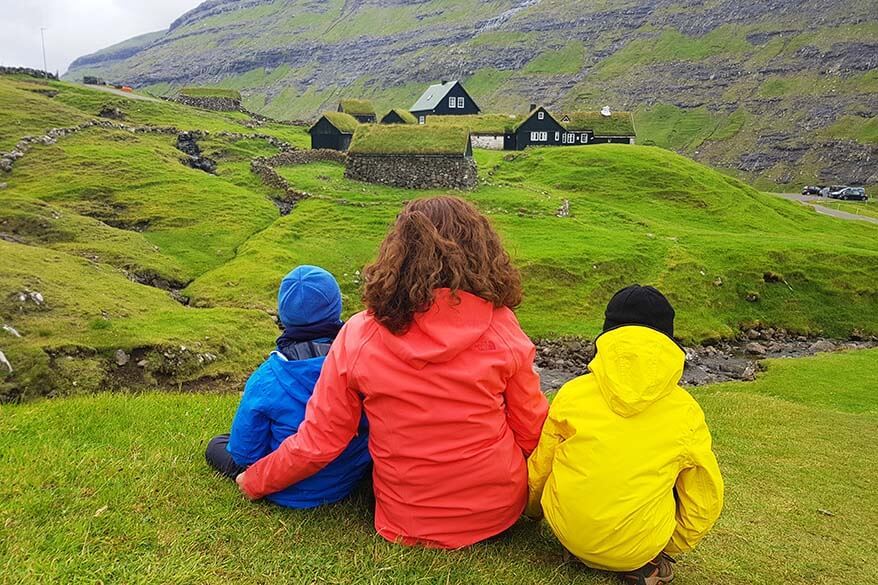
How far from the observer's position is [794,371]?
27.3 metres

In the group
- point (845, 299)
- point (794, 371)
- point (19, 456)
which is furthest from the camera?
point (845, 299)

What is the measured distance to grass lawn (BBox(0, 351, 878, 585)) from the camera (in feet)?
16.3

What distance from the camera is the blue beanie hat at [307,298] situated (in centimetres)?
592

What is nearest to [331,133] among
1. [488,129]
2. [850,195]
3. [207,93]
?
[488,129]

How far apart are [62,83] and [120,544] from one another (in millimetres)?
87698

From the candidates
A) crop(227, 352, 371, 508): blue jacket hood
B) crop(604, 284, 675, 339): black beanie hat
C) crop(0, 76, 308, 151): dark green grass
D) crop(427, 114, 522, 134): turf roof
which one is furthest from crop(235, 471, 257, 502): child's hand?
crop(427, 114, 522, 134): turf roof

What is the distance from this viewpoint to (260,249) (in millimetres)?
34000

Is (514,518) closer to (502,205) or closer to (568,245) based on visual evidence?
(568,245)

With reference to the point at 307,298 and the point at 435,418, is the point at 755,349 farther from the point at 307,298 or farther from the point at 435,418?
the point at 307,298

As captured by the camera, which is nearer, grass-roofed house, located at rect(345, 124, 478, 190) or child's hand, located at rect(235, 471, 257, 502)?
child's hand, located at rect(235, 471, 257, 502)

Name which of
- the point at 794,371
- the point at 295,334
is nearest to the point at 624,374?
the point at 295,334

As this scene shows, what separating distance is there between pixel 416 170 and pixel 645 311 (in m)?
47.4

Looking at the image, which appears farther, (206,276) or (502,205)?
(502,205)

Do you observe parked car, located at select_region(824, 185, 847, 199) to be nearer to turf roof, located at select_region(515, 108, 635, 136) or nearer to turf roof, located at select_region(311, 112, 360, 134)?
turf roof, located at select_region(515, 108, 635, 136)
